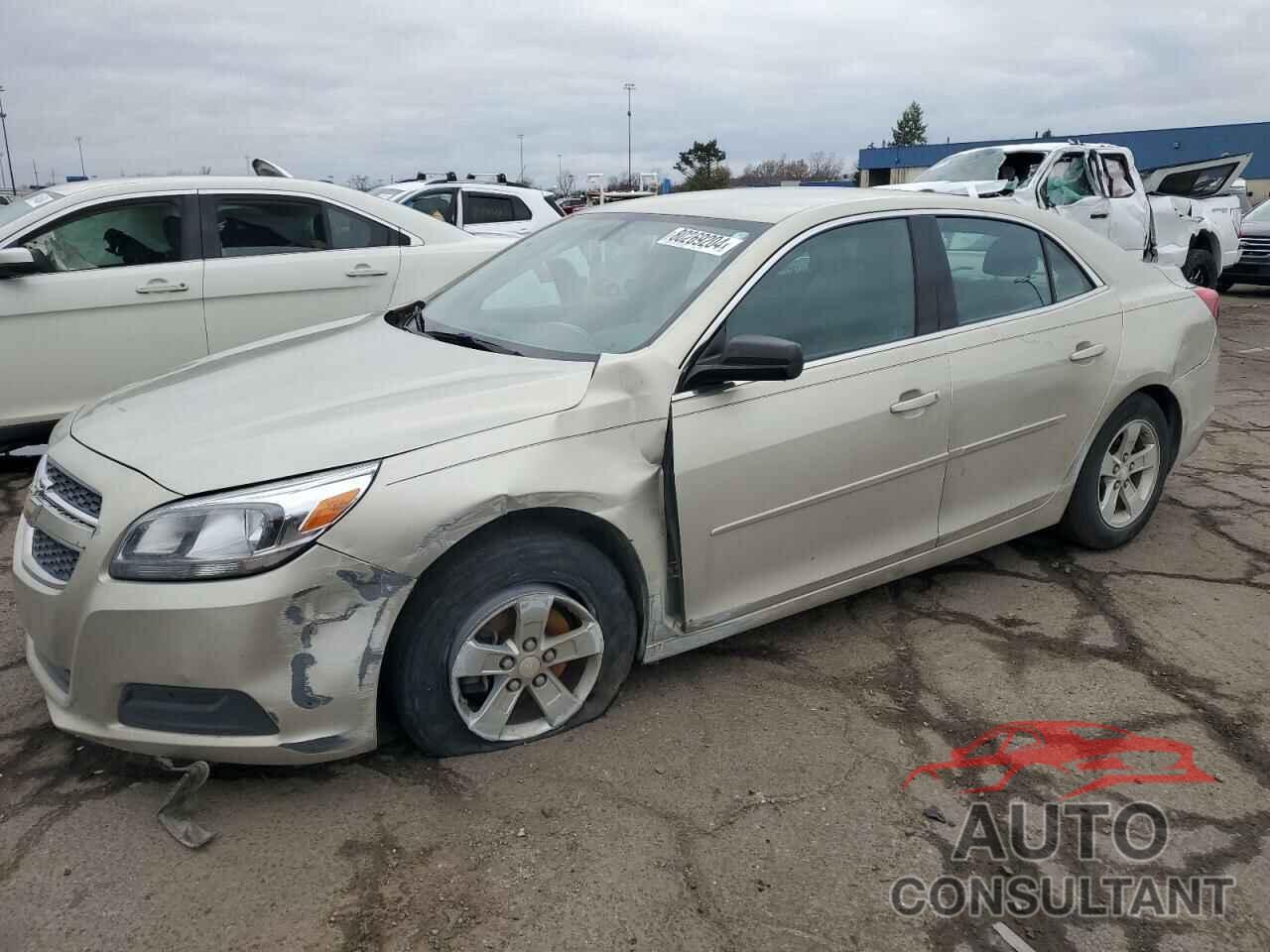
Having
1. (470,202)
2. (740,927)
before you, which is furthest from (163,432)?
(470,202)

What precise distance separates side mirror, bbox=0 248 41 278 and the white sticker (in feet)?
11.4

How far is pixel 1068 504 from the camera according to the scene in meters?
4.13

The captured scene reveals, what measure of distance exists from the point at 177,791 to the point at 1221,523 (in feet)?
14.9

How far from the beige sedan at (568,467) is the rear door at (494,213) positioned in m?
8.10

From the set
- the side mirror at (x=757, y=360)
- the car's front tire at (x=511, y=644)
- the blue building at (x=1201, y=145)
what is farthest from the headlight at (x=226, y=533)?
the blue building at (x=1201, y=145)

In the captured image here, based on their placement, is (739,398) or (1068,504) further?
(1068,504)

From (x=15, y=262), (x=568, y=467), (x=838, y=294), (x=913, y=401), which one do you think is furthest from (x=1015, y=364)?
(x=15, y=262)

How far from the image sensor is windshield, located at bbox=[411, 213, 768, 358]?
122 inches

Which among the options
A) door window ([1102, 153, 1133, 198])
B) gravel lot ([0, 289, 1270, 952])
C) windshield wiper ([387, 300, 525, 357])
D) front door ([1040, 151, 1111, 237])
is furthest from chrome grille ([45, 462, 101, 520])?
door window ([1102, 153, 1133, 198])

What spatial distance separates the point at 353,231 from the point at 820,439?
397 centimetres

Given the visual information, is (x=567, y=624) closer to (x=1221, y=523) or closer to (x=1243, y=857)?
(x=1243, y=857)

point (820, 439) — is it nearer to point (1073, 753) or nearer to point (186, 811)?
point (1073, 753)

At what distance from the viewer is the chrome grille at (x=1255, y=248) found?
14.5 metres

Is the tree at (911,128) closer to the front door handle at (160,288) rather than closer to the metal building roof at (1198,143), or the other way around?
the metal building roof at (1198,143)
